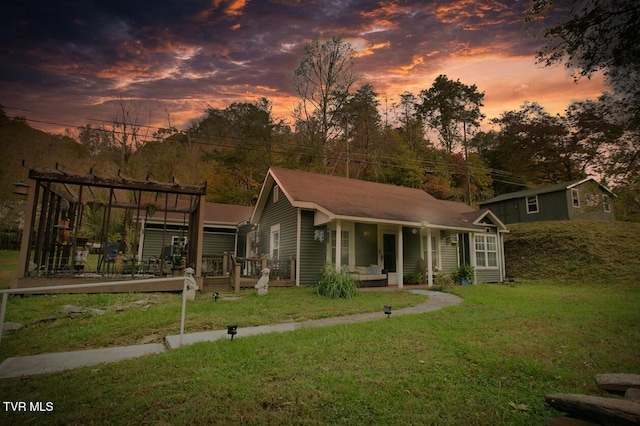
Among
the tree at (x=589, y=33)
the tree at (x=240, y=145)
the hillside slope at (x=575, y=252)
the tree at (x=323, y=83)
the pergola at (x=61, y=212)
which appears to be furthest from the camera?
the tree at (x=240, y=145)

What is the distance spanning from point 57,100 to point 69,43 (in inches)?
115

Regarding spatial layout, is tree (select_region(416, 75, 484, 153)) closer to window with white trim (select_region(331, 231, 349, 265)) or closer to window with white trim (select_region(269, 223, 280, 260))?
window with white trim (select_region(331, 231, 349, 265))

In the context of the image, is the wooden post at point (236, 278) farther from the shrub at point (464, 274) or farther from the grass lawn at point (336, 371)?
the shrub at point (464, 274)

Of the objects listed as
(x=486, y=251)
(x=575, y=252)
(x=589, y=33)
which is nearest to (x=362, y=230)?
(x=486, y=251)

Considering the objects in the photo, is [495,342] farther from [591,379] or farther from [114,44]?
[114,44]

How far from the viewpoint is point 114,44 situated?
1000 centimetres

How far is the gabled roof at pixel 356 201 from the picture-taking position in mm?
12773

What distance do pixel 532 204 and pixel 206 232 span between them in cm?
2451

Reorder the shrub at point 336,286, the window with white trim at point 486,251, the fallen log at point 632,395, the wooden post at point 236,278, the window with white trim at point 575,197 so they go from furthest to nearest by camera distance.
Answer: the window with white trim at point 575,197
the window with white trim at point 486,251
the wooden post at point 236,278
the shrub at point 336,286
the fallen log at point 632,395

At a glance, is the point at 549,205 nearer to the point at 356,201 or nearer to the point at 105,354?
the point at 356,201

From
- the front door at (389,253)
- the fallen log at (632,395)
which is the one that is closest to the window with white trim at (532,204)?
the front door at (389,253)

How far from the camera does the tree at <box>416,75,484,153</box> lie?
116 feet

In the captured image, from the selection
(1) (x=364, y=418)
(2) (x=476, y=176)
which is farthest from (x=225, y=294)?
(2) (x=476, y=176)

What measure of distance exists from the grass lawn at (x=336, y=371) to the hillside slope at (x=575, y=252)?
10.9 m
